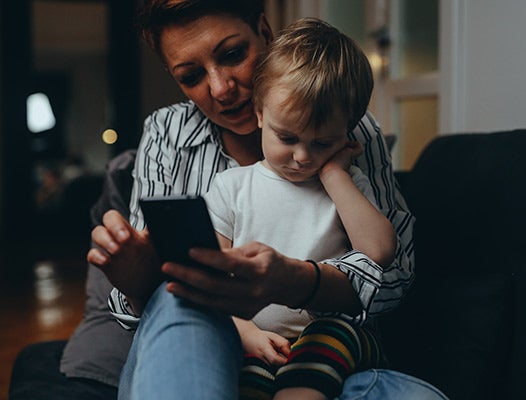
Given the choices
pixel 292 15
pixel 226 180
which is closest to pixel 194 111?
pixel 226 180

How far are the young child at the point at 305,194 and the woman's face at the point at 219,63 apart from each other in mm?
111

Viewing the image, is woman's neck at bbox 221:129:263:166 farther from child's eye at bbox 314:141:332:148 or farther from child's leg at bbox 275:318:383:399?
child's leg at bbox 275:318:383:399

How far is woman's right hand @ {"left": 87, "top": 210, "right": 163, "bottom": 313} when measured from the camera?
0.99 meters

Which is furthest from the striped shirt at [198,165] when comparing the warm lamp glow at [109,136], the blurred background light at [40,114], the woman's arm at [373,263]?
the blurred background light at [40,114]

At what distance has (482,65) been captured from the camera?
234 cm

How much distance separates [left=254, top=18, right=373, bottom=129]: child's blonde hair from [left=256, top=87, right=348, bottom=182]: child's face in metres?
0.01

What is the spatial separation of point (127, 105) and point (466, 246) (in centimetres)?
618

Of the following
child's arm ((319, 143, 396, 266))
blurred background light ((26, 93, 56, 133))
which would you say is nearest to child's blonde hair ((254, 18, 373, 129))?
child's arm ((319, 143, 396, 266))

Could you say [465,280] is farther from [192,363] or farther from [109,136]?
[109,136]

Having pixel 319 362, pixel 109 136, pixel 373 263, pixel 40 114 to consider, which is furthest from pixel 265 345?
pixel 40 114

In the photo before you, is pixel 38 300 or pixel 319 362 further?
pixel 38 300

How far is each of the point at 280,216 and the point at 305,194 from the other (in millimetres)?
61

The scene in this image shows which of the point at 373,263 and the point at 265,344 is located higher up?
the point at 373,263

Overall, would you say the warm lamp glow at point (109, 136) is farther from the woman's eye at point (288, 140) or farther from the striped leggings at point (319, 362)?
the striped leggings at point (319, 362)
